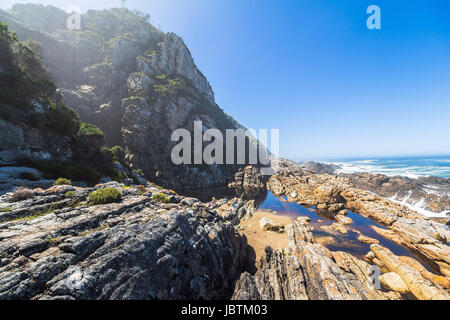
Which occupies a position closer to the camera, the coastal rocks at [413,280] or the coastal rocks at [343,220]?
the coastal rocks at [413,280]

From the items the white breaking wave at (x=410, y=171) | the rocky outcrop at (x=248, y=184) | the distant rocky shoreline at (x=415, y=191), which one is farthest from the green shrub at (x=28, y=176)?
the white breaking wave at (x=410, y=171)

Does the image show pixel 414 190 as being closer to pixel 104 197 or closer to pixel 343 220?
pixel 343 220

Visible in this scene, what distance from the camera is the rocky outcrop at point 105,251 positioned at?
5208mm

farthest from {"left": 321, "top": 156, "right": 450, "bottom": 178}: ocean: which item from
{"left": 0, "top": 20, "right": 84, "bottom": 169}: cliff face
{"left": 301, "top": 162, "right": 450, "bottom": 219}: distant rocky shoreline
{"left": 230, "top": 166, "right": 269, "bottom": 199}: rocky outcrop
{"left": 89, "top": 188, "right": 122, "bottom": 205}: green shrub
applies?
{"left": 0, "top": 20, "right": 84, "bottom": 169}: cliff face

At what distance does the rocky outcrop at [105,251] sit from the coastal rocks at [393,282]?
49.4 ft

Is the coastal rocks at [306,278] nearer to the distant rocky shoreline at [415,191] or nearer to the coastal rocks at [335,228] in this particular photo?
the coastal rocks at [335,228]

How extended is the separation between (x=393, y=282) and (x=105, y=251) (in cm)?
2376

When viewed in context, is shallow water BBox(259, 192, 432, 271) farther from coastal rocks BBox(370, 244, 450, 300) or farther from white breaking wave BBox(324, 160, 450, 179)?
white breaking wave BBox(324, 160, 450, 179)

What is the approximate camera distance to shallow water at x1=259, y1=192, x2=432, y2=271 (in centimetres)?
1888

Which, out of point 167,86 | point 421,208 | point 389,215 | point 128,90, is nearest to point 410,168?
point 421,208

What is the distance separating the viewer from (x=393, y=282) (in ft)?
43.5
